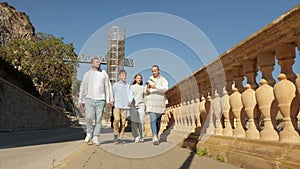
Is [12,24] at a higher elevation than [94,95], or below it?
higher

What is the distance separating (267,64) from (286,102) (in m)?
0.70

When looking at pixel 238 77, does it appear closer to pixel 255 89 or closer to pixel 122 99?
pixel 255 89

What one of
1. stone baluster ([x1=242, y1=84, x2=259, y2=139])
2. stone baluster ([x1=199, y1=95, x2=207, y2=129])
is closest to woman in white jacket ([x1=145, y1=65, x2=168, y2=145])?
stone baluster ([x1=199, y1=95, x2=207, y2=129])

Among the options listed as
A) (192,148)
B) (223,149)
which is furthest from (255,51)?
(192,148)

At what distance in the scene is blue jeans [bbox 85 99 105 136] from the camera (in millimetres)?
7379

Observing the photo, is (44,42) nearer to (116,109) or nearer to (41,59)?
(41,59)

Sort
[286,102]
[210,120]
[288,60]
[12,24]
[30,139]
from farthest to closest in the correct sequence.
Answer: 1. [12,24]
2. [30,139]
3. [210,120]
4. [288,60]
5. [286,102]

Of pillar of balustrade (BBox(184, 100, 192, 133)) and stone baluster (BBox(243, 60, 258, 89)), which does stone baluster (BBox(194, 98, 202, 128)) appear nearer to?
pillar of balustrade (BBox(184, 100, 192, 133))

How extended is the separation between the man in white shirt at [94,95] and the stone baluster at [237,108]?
12.4 feet

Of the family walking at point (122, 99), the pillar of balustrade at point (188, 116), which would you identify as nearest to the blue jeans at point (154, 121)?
the family walking at point (122, 99)

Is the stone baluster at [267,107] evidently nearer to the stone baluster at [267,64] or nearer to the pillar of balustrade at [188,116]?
the stone baluster at [267,64]

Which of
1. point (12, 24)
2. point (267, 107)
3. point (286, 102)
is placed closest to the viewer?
point (286, 102)

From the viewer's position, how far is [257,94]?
142 inches

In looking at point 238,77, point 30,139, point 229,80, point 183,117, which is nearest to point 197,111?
point 183,117
